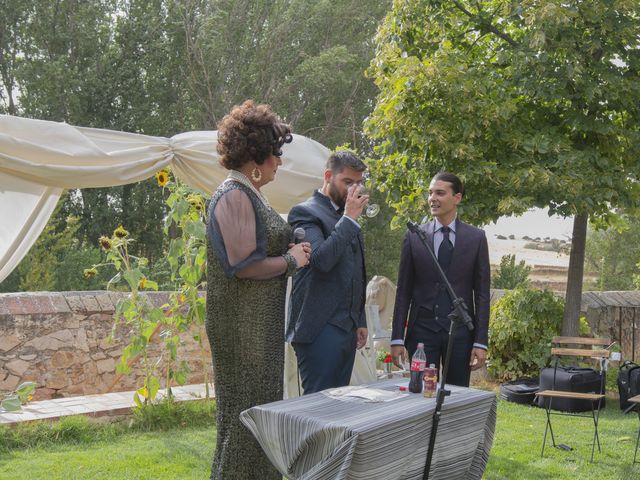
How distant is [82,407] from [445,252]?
148 inches

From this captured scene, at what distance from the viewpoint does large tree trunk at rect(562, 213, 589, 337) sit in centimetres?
841

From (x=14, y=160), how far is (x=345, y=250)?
2.35 meters

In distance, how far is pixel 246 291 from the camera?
2.91 meters

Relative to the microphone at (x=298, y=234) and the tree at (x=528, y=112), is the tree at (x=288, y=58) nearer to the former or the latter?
the tree at (x=528, y=112)

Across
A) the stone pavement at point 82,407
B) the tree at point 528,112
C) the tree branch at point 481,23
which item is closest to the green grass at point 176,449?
the stone pavement at point 82,407

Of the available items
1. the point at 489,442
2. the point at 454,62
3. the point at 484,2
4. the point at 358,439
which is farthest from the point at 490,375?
the point at 358,439

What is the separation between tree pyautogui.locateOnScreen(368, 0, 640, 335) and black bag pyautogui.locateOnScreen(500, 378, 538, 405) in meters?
1.04

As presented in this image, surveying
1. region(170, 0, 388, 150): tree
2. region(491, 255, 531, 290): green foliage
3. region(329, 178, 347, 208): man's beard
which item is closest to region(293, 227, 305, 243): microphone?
region(329, 178, 347, 208): man's beard

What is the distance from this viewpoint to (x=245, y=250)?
2809 mm

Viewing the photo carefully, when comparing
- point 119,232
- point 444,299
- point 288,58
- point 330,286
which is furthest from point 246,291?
point 288,58

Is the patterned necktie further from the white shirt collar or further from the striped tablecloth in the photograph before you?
the striped tablecloth

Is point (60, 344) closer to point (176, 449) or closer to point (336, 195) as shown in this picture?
point (176, 449)

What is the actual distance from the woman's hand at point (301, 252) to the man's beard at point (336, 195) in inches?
20.7

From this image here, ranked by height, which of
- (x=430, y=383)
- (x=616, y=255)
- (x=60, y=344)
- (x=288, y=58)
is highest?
(x=288, y=58)
